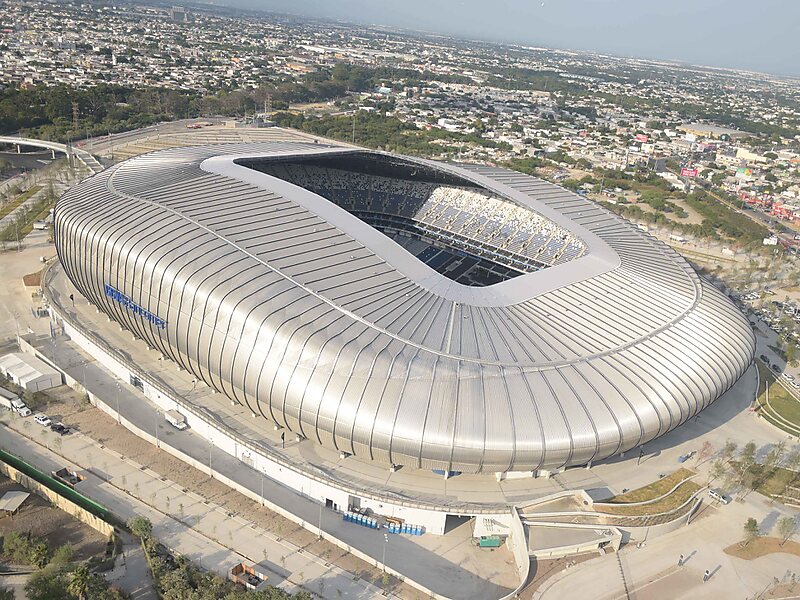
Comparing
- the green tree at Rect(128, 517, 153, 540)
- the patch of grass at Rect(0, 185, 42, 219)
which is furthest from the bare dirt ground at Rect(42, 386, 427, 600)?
the patch of grass at Rect(0, 185, 42, 219)

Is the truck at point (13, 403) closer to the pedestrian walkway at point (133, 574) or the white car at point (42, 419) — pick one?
the white car at point (42, 419)

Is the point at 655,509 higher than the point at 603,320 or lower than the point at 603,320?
lower

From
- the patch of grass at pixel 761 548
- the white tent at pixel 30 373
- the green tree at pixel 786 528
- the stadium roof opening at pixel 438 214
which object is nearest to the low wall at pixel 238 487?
the white tent at pixel 30 373

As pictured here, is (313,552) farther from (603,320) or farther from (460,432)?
(603,320)

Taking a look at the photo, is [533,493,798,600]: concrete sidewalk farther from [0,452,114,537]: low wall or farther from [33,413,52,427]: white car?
[33,413,52,427]: white car

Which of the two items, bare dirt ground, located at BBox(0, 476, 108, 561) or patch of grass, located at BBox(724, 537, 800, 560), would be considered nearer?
bare dirt ground, located at BBox(0, 476, 108, 561)

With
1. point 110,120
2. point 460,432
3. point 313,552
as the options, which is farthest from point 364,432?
point 110,120

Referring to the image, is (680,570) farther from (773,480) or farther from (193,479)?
(193,479)
